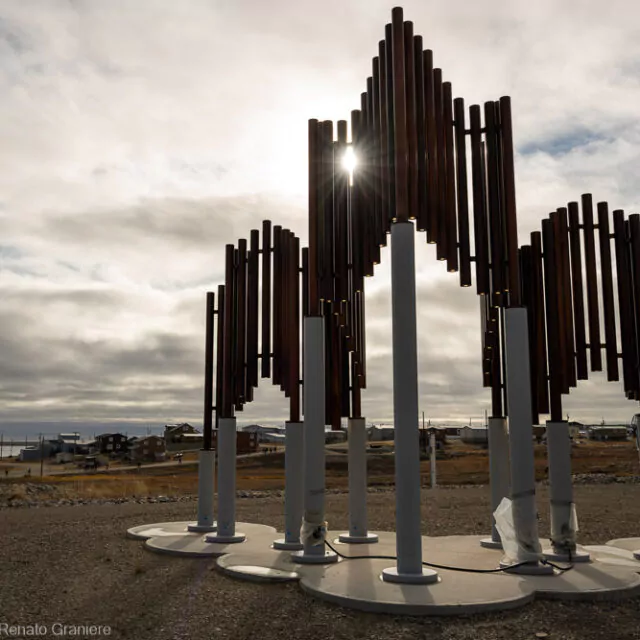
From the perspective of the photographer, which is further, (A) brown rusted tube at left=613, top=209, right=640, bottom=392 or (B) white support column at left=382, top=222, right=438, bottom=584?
(A) brown rusted tube at left=613, top=209, right=640, bottom=392

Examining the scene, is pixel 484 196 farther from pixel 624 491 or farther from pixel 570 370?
pixel 624 491

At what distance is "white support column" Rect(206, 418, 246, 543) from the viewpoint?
51.2 feet

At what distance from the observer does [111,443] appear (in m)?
98.7

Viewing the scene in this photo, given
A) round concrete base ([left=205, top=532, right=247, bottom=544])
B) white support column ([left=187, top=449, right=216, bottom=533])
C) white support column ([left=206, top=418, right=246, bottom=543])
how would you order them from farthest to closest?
1. white support column ([left=187, top=449, right=216, bottom=533])
2. white support column ([left=206, top=418, right=246, bottom=543])
3. round concrete base ([left=205, top=532, right=247, bottom=544])

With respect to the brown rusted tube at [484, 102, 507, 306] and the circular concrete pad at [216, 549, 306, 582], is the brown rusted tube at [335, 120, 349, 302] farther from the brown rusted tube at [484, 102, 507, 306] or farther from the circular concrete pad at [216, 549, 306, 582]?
the circular concrete pad at [216, 549, 306, 582]

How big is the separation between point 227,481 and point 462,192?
8563 mm

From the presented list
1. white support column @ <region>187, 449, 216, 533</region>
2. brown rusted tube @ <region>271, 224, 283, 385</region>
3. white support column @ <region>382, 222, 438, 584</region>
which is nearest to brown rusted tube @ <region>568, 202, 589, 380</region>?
white support column @ <region>382, 222, 438, 584</region>

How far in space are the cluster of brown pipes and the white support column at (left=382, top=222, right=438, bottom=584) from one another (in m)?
1.47

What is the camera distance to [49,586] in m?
11.2

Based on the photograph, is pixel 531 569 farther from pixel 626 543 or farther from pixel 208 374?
pixel 208 374

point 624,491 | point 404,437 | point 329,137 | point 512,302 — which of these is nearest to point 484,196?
point 512,302

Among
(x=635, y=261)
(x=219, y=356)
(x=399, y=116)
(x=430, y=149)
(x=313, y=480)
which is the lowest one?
(x=313, y=480)

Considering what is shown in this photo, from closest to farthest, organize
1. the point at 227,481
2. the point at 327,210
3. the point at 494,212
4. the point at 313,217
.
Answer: the point at 494,212, the point at 313,217, the point at 327,210, the point at 227,481

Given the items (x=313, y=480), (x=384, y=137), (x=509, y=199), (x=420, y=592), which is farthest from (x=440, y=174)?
(x=420, y=592)
